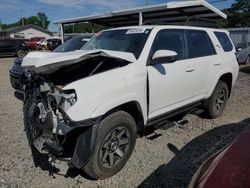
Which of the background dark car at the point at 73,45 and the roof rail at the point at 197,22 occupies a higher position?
the roof rail at the point at 197,22

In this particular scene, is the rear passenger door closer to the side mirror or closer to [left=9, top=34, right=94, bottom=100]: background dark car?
the side mirror

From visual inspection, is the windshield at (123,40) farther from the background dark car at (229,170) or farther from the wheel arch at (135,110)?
the background dark car at (229,170)

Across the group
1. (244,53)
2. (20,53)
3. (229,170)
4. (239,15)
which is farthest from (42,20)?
(229,170)

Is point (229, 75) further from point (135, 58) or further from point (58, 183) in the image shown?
point (58, 183)

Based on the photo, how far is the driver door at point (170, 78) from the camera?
13.1ft

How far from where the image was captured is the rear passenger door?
491 centimetres

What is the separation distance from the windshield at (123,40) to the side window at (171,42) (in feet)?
0.67

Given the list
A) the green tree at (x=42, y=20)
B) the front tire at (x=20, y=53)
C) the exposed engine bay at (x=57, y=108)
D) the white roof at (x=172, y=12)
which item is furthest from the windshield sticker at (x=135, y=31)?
the green tree at (x=42, y=20)

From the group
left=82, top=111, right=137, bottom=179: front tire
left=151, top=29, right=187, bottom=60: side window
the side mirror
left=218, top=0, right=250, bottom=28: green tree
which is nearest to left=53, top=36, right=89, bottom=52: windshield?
left=151, top=29, right=187, bottom=60: side window

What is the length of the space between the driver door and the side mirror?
0.06 m

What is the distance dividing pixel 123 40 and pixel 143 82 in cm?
100

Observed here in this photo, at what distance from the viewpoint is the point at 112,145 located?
11.4ft

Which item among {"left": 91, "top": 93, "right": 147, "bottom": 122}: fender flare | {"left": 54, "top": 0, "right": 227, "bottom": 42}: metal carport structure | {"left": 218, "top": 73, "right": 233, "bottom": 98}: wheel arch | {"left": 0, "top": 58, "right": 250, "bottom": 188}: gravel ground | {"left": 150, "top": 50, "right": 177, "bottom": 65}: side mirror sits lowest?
{"left": 0, "top": 58, "right": 250, "bottom": 188}: gravel ground

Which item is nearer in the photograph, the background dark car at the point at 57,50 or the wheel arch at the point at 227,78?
the wheel arch at the point at 227,78
